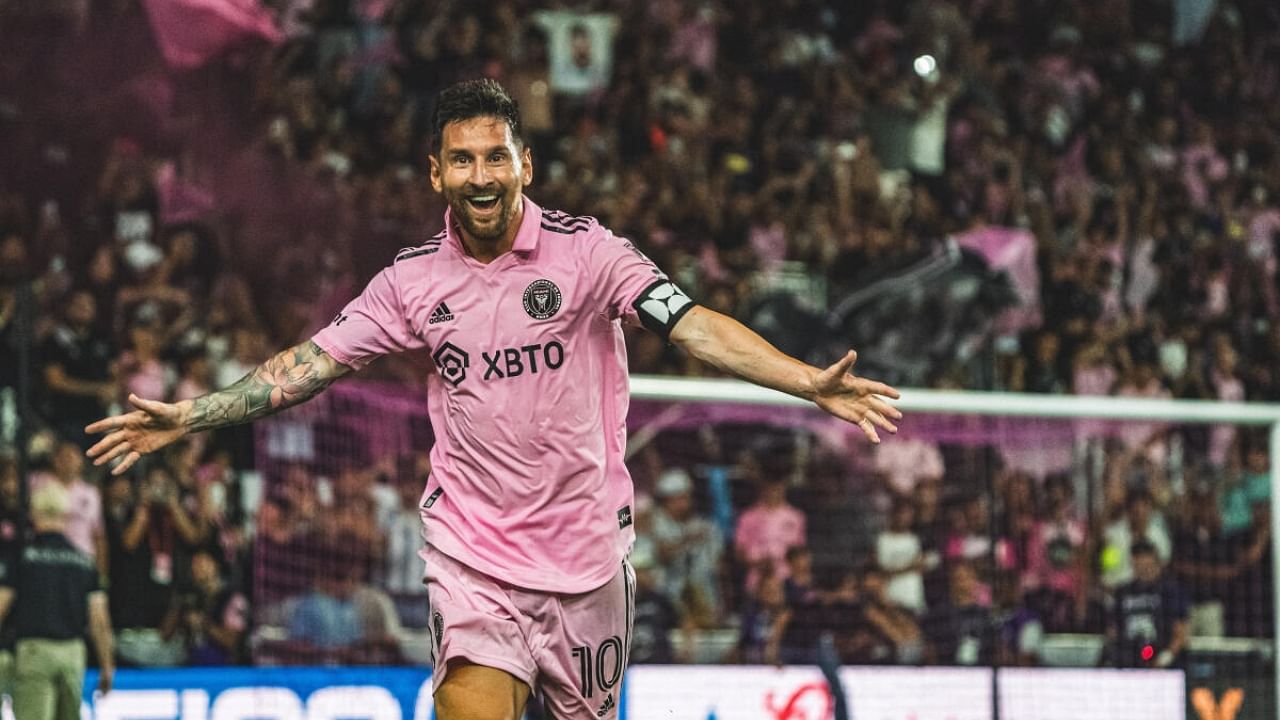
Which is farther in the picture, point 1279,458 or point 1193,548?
point 1193,548

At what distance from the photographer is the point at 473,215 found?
4.91 metres

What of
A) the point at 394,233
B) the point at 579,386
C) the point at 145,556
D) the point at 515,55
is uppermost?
the point at 515,55

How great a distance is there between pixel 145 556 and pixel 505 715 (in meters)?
6.56

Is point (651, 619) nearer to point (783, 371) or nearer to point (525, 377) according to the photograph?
point (525, 377)

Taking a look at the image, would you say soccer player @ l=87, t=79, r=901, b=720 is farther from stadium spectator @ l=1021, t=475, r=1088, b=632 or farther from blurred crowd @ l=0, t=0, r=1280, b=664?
stadium spectator @ l=1021, t=475, r=1088, b=632

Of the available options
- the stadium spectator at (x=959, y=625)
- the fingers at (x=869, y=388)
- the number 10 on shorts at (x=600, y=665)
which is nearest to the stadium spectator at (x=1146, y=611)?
the stadium spectator at (x=959, y=625)

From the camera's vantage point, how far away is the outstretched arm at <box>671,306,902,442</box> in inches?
179

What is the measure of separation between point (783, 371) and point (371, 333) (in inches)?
46.4

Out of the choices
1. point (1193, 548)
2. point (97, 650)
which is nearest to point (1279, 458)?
point (1193, 548)

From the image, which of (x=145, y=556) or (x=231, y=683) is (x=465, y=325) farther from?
(x=145, y=556)

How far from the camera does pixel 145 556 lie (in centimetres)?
1082

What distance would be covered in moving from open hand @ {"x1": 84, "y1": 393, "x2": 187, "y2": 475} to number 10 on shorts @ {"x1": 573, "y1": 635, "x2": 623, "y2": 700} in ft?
4.00

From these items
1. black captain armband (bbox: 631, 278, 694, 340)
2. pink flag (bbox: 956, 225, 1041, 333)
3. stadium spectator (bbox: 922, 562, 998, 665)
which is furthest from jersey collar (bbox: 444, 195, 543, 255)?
pink flag (bbox: 956, 225, 1041, 333)

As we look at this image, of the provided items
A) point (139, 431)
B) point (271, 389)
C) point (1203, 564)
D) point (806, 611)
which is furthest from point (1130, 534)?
point (139, 431)
